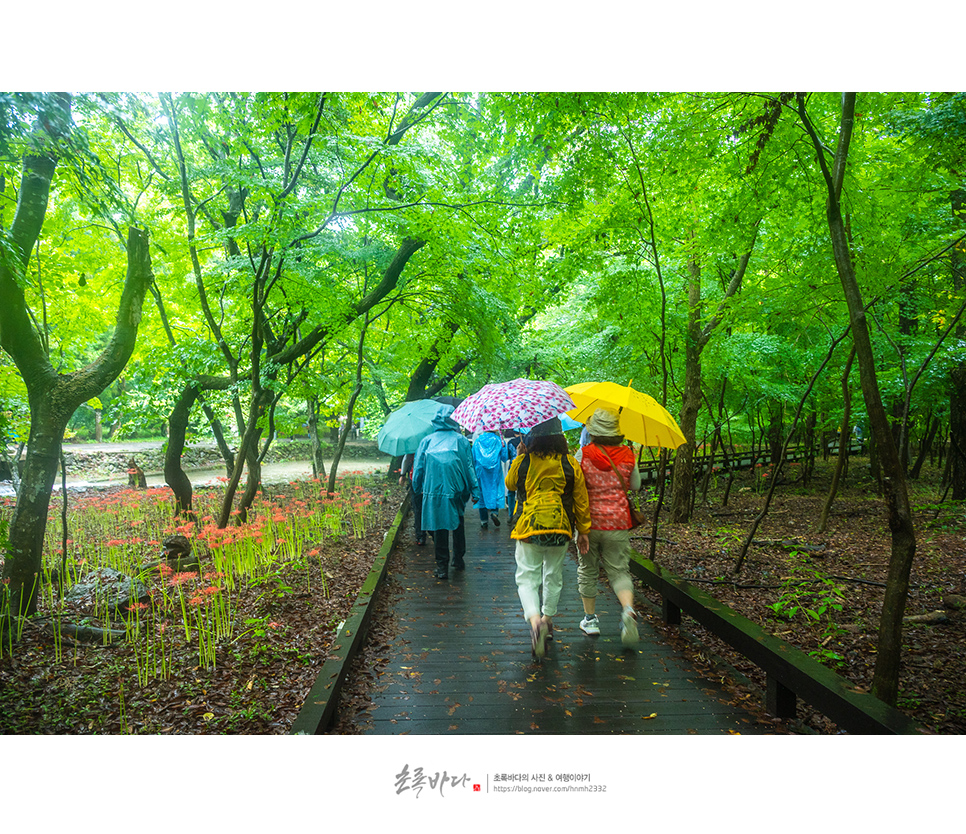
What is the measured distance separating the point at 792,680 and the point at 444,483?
151 inches

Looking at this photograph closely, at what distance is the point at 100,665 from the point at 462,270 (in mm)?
6353

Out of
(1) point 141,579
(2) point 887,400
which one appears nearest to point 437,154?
(1) point 141,579

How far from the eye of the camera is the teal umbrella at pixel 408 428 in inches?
273

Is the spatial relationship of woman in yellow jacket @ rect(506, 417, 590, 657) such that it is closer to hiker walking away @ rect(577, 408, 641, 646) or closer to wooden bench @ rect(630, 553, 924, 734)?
hiker walking away @ rect(577, 408, 641, 646)

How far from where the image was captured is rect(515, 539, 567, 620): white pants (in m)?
3.61

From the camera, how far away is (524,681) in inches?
131

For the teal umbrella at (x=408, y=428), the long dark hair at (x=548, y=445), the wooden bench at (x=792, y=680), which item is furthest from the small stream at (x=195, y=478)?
the wooden bench at (x=792, y=680)

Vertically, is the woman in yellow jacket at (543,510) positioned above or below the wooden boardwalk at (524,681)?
above

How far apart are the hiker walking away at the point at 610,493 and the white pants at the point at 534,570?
0.36 metres

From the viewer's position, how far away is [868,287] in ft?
16.4

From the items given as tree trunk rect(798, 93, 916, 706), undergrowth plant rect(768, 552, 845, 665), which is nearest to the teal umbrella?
undergrowth plant rect(768, 552, 845, 665)

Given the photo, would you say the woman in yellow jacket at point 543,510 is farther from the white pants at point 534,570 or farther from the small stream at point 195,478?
the small stream at point 195,478
